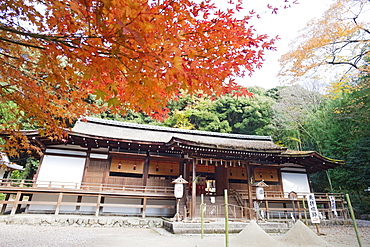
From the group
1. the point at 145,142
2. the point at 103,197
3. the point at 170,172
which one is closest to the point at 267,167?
the point at 170,172

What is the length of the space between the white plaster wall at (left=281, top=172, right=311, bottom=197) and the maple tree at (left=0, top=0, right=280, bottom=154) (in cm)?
1143

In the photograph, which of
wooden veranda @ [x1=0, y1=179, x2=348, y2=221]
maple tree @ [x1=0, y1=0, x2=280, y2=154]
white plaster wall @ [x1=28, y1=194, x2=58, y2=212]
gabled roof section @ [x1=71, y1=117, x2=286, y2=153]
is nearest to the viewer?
maple tree @ [x1=0, y1=0, x2=280, y2=154]

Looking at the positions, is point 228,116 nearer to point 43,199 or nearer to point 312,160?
point 312,160

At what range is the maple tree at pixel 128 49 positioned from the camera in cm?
158

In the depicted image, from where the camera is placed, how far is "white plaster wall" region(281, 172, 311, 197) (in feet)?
40.7

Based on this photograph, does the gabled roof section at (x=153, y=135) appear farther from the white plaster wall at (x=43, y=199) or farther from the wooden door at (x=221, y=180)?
the white plaster wall at (x=43, y=199)

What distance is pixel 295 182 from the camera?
41.3 ft

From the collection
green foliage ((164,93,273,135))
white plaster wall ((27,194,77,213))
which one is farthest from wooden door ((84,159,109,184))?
green foliage ((164,93,273,135))

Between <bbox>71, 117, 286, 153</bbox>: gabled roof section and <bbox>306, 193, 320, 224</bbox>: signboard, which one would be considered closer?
<bbox>306, 193, 320, 224</bbox>: signboard

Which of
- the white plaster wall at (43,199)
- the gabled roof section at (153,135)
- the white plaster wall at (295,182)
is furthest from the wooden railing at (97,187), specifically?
the white plaster wall at (295,182)

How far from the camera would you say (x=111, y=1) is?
1.41 m

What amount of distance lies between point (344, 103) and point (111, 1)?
61.3 ft

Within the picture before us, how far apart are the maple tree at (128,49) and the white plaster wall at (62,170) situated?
23.8 ft

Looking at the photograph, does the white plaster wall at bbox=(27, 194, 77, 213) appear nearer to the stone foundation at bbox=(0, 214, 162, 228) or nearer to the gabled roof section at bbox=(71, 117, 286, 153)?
the stone foundation at bbox=(0, 214, 162, 228)
